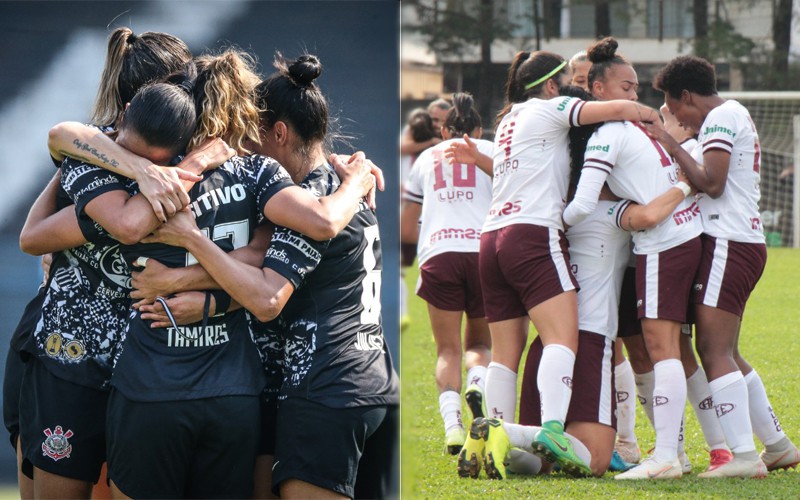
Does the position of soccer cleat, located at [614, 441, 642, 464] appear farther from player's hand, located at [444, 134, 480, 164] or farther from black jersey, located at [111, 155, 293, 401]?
black jersey, located at [111, 155, 293, 401]

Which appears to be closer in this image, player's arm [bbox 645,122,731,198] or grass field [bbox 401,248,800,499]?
grass field [bbox 401,248,800,499]

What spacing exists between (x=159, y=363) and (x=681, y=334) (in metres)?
2.30

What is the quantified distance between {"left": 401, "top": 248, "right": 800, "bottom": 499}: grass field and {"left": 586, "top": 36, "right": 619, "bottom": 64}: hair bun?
1.22 metres

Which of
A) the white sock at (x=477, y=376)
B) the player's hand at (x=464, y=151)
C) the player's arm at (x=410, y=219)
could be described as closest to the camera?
the player's hand at (x=464, y=151)

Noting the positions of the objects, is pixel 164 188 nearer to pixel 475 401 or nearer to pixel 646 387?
pixel 475 401

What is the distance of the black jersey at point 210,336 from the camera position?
2.33 metres

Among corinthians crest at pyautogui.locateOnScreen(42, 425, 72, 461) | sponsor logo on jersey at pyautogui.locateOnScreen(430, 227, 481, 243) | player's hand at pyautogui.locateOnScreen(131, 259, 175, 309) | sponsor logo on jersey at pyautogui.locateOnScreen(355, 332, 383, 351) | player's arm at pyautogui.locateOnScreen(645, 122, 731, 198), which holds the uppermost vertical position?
player's arm at pyautogui.locateOnScreen(645, 122, 731, 198)

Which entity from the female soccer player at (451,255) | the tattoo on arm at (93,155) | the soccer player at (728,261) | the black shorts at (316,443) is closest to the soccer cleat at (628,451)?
the soccer player at (728,261)

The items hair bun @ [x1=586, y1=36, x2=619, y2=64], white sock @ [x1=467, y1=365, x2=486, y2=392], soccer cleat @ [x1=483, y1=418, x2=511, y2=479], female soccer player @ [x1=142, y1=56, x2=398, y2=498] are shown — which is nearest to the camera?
female soccer player @ [x1=142, y1=56, x2=398, y2=498]

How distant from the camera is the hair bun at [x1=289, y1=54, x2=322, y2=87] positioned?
8.83ft

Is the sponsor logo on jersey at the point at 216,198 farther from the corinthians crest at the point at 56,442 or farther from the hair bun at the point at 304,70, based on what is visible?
the corinthians crest at the point at 56,442

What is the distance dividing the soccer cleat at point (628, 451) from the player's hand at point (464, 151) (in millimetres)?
1344

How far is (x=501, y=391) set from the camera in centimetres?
377

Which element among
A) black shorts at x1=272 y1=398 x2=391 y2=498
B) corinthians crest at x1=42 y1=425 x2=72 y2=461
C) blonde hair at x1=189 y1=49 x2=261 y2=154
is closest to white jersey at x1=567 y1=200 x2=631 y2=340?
black shorts at x1=272 y1=398 x2=391 y2=498
